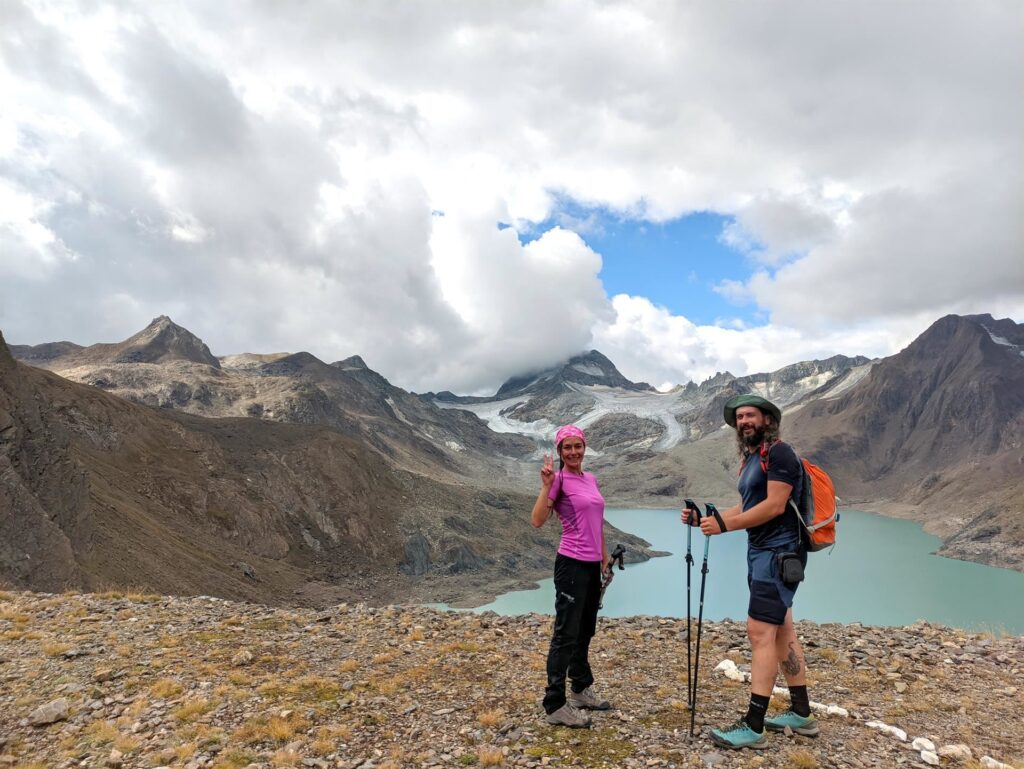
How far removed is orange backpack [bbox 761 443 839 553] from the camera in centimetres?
513

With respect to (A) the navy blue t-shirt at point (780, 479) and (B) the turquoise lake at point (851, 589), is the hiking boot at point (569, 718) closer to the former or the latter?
(A) the navy blue t-shirt at point (780, 479)

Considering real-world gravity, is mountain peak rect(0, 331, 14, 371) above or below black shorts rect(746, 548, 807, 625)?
above

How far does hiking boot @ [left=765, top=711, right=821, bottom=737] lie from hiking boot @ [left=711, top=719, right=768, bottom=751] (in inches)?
11.9

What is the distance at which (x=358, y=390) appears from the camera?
170 metres

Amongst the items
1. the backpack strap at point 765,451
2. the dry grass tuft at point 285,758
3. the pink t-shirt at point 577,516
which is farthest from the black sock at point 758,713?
the dry grass tuft at point 285,758

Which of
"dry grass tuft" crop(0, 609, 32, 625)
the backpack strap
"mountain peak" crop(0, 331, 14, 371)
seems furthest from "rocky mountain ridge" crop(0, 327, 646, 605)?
the backpack strap

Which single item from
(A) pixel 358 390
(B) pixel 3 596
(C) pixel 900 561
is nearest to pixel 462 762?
(B) pixel 3 596

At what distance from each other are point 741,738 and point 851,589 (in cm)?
7878

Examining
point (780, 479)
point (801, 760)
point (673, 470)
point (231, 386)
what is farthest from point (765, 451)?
point (673, 470)

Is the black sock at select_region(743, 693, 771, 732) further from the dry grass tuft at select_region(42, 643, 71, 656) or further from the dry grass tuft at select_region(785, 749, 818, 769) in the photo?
the dry grass tuft at select_region(42, 643, 71, 656)

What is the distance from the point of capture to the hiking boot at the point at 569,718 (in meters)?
5.65

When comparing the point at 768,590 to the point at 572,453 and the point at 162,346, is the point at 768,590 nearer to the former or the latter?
the point at 572,453

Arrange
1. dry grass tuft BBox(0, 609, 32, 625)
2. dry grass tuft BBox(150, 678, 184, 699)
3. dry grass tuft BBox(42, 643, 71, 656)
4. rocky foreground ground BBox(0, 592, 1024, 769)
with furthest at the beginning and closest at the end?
1. dry grass tuft BBox(0, 609, 32, 625)
2. dry grass tuft BBox(42, 643, 71, 656)
3. dry grass tuft BBox(150, 678, 184, 699)
4. rocky foreground ground BBox(0, 592, 1024, 769)

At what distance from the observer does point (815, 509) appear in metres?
5.23
